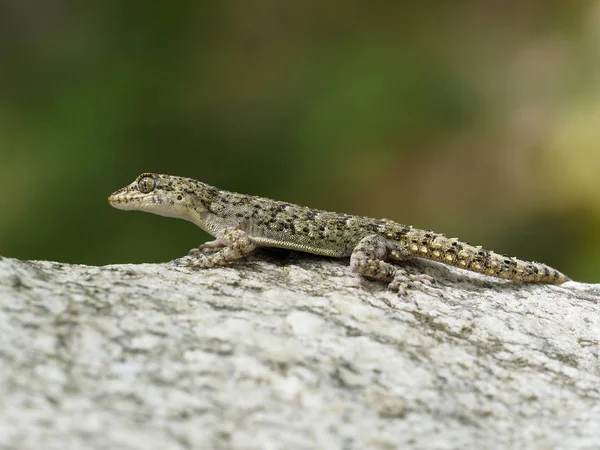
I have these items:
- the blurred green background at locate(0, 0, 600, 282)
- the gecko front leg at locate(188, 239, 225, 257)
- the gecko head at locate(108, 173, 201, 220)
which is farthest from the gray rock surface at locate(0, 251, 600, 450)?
the blurred green background at locate(0, 0, 600, 282)

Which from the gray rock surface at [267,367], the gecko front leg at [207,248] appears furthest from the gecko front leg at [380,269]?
the gecko front leg at [207,248]

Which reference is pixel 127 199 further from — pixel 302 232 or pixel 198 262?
pixel 302 232

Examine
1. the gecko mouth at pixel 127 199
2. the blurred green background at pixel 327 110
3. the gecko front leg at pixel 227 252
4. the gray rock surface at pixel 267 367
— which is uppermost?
the blurred green background at pixel 327 110

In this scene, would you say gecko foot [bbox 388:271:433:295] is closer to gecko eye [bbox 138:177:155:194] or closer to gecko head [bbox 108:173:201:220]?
gecko head [bbox 108:173:201:220]

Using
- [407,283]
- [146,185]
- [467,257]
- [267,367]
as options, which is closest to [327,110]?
[146,185]

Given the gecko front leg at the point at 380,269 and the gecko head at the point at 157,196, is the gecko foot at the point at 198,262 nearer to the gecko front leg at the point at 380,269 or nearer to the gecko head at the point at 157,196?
the gecko head at the point at 157,196

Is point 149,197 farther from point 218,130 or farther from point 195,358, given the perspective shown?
point 218,130

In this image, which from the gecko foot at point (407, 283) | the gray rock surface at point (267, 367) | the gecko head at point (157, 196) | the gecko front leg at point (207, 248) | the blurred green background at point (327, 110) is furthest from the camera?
the blurred green background at point (327, 110)

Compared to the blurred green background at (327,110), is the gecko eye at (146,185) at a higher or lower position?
lower
